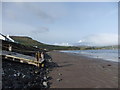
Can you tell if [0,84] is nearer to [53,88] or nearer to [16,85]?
[16,85]

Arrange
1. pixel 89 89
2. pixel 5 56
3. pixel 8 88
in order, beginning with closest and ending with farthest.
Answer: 1. pixel 8 88
2. pixel 89 89
3. pixel 5 56

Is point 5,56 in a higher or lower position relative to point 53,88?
higher

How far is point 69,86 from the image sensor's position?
11.4 m

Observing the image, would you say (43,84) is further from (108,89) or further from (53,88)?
(108,89)

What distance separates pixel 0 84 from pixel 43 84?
3.16 m

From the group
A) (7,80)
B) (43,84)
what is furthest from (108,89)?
(7,80)

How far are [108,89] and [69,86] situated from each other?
2946mm

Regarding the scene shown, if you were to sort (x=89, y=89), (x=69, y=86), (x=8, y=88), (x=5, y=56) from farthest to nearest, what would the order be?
1. (x=5, y=56)
2. (x=69, y=86)
3. (x=89, y=89)
4. (x=8, y=88)

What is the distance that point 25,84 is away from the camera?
430 inches

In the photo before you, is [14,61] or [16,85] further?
[14,61]

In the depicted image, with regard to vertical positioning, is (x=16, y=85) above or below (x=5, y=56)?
below

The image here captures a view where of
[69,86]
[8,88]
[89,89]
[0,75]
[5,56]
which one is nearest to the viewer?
[8,88]

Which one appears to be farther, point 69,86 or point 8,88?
point 69,86

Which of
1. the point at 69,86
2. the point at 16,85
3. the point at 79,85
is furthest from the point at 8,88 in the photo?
the point at 79,85
